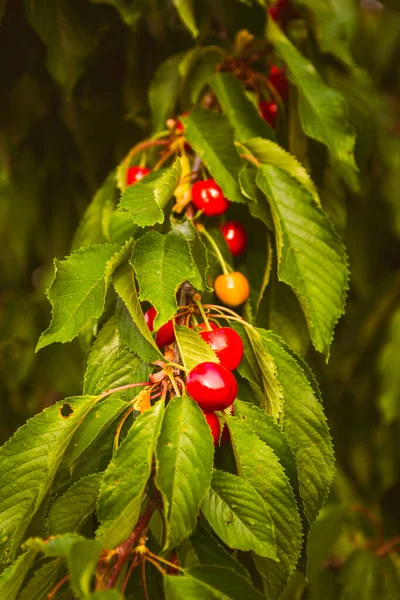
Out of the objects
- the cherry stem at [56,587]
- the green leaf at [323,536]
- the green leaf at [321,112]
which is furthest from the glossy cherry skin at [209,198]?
the green leaf at [323,536]

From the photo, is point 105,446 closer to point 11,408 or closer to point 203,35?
point 203,35

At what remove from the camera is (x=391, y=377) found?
5.81 feet

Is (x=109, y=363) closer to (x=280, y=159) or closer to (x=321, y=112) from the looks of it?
(x=280, y=159)

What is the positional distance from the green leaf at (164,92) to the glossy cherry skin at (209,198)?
28 cm

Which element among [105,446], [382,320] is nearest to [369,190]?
[382,320]

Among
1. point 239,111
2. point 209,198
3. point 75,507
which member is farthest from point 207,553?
point 239,111

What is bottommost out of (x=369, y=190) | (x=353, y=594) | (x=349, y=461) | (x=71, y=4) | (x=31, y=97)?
(x=349, y=461)

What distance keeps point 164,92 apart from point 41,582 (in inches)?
35.3

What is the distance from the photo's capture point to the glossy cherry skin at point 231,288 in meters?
0.83

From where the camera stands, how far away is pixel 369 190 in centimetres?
186

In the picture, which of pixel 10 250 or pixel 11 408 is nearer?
pixel 11 408

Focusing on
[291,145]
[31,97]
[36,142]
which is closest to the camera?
[291,145]

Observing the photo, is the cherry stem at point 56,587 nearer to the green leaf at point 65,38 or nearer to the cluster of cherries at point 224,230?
the cluster of cherries at point 224,230

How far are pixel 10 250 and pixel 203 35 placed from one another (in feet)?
3.74
